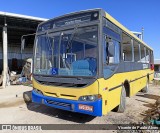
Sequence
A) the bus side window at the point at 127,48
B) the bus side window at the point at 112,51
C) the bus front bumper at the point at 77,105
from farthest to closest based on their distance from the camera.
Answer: the bus side window at the point at 127,48, the bus side window at the point at 112,51, the bus front bumper at the point at 77,105

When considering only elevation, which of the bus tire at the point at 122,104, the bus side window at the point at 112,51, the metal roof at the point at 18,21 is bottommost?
the bus tire at the point at 122,104

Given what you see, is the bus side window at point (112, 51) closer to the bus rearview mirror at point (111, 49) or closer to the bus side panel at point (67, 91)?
the bus rearview mirror at point (111, 49)

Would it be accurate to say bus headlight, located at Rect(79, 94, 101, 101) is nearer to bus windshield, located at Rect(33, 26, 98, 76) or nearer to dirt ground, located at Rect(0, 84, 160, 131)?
bus windshield, located at Rect(33, 26, 98, 76)

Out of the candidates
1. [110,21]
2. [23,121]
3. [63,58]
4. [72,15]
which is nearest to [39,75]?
[63,58]

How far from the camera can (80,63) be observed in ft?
19.1

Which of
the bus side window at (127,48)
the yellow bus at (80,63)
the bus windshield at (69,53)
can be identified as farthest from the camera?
the bus side window at (127,48)

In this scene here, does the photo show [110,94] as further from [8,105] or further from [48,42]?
[8,105]

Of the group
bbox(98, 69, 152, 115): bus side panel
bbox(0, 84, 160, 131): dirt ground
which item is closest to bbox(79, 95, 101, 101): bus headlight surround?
bbox(98, 69, 152, 115): bus side panel

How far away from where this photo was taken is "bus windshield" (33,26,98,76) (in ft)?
18.3

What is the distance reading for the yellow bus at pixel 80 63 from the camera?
5.43 m

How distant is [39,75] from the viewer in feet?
21.4

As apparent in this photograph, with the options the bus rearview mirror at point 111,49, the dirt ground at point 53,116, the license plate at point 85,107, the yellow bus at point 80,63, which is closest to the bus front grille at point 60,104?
the yellow bus at point 80,63

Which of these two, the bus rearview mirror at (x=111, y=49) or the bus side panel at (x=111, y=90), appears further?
the bus rearview mirror at (x=111, y=49)

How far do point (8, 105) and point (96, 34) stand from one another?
5414 millimetres
